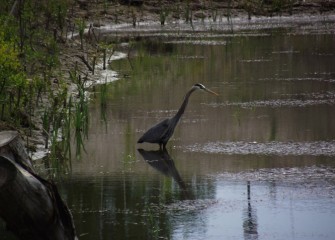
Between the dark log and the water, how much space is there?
1.44 meters

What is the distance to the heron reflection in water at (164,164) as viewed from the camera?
1171 centimetres

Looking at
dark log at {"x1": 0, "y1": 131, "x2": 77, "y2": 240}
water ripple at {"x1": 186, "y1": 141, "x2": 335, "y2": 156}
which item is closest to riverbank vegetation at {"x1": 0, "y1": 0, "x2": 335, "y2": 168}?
water ripple at {"x1": 186, "y1": 141, "x2": 335, "y2": 156}

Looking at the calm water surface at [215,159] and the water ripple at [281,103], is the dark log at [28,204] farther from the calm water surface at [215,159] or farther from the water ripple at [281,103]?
the water ripple at [281,103]

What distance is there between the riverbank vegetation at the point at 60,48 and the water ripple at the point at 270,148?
1776mm

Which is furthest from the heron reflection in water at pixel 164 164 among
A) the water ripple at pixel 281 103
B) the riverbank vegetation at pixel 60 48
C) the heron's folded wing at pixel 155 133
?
the water ripple at pixel 281 103

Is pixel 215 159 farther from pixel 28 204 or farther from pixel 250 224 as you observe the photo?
pixel 28 204

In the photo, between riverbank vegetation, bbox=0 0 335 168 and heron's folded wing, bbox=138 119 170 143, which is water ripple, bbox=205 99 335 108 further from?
heron's folded wing, bbox=138 119 170 143

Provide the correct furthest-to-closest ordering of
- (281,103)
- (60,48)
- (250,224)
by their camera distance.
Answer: (60,48), (281,103), (250,224)

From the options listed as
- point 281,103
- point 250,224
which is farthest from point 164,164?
point 281,103

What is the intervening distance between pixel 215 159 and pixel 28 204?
5.10m

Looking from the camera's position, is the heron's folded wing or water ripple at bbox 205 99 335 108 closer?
the heron's folded wing

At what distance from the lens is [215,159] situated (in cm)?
1302

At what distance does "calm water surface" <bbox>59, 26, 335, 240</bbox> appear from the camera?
1022 centimetres

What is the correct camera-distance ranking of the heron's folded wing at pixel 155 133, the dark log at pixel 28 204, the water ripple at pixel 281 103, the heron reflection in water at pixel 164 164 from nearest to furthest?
the dark log at pixel 28 204
the heron reflection in water at pixel 164 164
the heron's folded wing at pixel 155 133
the water ripple at pixel 281 103
